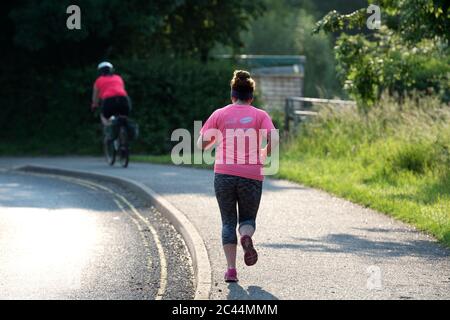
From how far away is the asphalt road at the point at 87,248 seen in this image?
9.51 m

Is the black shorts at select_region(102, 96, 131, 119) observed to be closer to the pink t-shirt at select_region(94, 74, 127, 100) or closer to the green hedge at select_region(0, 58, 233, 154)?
the pink t-shirt at select_region(94, 74, 127, 100)

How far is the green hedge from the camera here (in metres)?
28.3

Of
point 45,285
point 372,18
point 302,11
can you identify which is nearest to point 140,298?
point 45,285

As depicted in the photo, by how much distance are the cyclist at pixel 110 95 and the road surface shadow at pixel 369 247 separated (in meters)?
10.4

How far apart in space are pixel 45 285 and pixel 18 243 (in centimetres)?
266

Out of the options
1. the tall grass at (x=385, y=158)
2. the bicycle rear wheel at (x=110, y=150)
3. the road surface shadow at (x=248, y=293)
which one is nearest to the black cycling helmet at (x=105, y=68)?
the bicycle rear wheel at (x=110, y=150)

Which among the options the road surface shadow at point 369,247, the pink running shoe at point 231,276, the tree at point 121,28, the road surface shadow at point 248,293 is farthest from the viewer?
the tree at point 121,28

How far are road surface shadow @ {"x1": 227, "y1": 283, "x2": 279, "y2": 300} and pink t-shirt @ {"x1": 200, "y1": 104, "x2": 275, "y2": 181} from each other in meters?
0.96

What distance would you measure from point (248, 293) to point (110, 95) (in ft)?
43.9

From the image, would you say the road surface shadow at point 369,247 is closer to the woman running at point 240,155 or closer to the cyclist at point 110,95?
the woman running at point 240,155

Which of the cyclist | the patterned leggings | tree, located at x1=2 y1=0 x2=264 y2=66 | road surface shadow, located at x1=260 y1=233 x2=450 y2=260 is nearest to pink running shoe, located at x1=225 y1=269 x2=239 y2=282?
the patterned leggings

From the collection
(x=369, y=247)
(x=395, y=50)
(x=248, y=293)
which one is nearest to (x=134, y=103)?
(x=395, y=50)

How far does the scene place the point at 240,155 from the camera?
9508 mm
